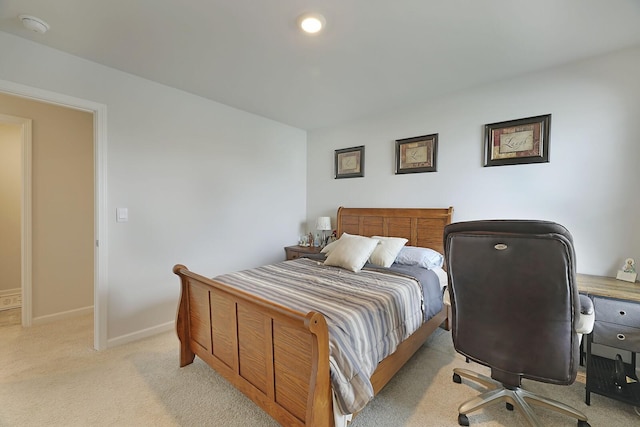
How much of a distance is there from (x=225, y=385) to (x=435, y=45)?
3069 mm

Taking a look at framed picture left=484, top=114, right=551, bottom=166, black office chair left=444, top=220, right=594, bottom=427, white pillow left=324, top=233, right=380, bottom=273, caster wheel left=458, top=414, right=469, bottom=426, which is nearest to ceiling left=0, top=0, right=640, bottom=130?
framed picture left=484, top=114, right=551, bottom=166

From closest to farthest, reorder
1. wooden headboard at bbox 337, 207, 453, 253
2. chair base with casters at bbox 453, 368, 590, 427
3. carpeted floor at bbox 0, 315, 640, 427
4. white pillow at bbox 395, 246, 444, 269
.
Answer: chair base with casters at bbox 453, 368, 590, 427 → carpeted floor at bbox 0, 315, 640, 427 → white pillow at bbox 395, 246, 444, 269 → wooden headboard at bbox 337, 207, 453, 253

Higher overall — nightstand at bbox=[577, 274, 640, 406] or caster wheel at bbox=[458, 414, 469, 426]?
nightstand at bbox=[577, 274, 640, 406]

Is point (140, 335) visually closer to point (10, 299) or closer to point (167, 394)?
point (167, 394)

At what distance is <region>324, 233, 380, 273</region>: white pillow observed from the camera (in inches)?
105

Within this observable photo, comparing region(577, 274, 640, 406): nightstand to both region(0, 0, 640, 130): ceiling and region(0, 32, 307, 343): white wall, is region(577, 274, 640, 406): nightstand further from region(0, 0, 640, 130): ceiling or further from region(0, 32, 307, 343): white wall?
region(0, 32, 307, 343): white wall

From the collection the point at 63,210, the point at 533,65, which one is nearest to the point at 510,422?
the point at 533,65

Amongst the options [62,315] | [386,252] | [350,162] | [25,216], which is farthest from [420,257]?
[25,216]

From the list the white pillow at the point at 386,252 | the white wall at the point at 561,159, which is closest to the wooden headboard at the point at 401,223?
the white wall at the point at 561,159

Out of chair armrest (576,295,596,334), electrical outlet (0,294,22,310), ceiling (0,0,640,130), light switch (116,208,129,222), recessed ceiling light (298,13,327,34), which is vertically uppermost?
ceiling (0,0,640,130)

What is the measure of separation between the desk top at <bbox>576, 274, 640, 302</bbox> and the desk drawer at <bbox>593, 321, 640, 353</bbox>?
194mm

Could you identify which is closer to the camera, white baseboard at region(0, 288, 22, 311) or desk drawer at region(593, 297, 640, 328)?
desk drawer at region(593, 297, 640, 328)

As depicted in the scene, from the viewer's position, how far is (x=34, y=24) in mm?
1866

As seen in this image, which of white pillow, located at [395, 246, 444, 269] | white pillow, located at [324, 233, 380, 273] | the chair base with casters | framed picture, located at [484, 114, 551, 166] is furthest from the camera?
white pillow, located at [395, 246, 444, 269]
